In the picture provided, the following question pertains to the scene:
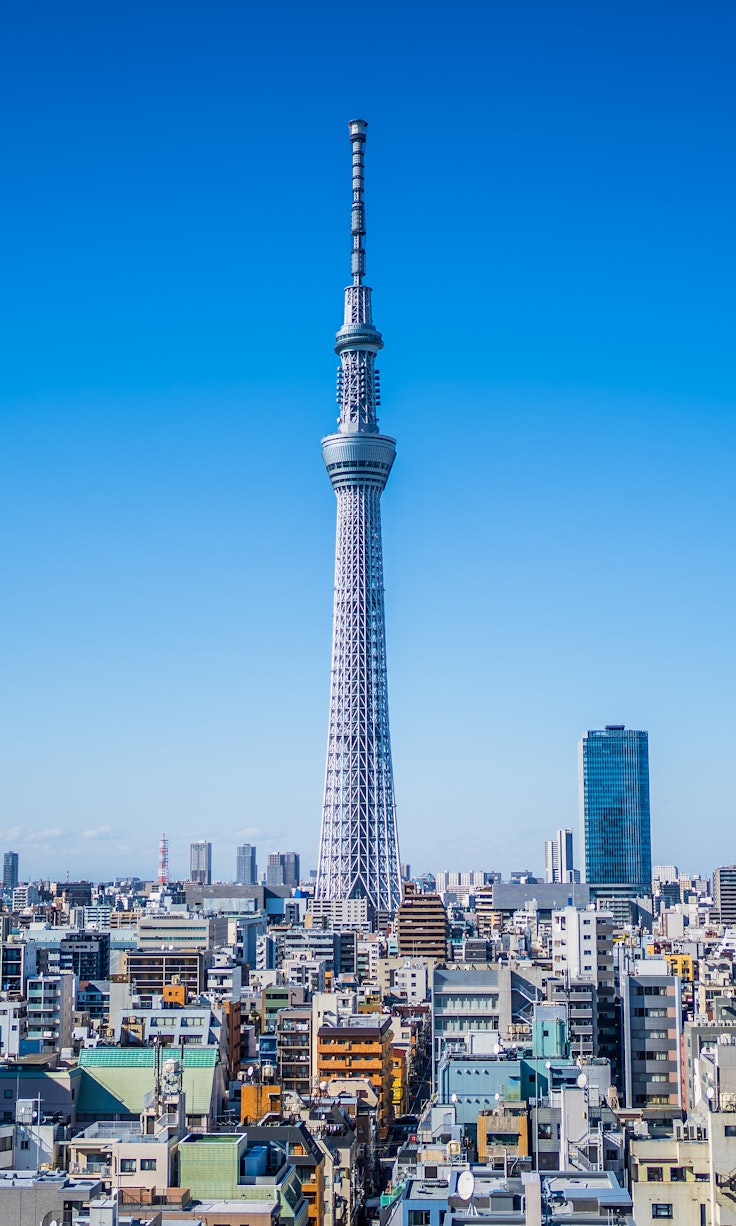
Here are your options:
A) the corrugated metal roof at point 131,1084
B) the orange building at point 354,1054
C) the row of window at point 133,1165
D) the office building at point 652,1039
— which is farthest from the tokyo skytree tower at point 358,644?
the row of window at point 133,1165

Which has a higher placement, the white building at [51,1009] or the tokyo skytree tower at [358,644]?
the tokyo skytree tower at [358,644]

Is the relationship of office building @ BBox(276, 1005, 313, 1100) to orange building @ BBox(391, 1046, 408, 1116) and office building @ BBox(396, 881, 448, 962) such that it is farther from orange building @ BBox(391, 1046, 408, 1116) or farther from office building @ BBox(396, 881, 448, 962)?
office building @ BBox(396, 881, 448, 962)

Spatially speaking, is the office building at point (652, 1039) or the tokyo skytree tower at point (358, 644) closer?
the office building at point (652, 1039)

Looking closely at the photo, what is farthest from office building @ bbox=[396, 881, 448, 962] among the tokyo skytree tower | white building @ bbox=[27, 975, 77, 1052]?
white building @ bbox=[27, 975, 77, 1052]

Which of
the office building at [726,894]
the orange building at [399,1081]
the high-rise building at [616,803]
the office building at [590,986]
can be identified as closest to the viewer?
the orange building at [399,1081]

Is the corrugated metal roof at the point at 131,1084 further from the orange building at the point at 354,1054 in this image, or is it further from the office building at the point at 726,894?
the office building at the point at 726,894
